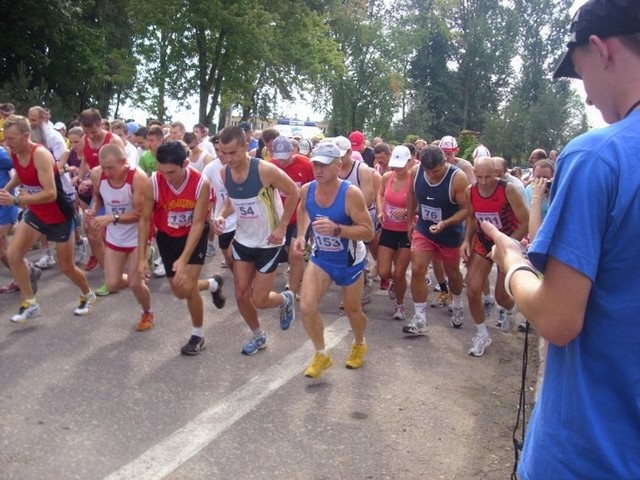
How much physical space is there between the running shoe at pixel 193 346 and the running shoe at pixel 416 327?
7.37ft

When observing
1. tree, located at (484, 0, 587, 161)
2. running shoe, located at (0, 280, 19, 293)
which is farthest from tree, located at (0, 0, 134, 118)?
tree, located at (484, 0, 587, 161)

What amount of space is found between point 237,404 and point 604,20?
3.94 metres

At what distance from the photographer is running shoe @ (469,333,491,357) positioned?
6348 mm

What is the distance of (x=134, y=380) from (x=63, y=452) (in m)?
1.27

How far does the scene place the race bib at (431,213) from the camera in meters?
6.87

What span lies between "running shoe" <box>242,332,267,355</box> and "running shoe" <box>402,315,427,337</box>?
1.65 m

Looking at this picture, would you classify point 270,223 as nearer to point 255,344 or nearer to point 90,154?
point 255,344

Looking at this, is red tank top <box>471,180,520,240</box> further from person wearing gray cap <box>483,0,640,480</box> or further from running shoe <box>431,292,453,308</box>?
person wearing gray cap <box>483,0,640,480</box>

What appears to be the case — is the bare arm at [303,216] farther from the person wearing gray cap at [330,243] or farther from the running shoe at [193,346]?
the running shoe at [193,346]

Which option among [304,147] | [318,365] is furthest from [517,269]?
[304,147]

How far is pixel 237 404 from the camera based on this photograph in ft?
15.5

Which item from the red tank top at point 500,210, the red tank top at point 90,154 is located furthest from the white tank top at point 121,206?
the red tank top at point 500,210

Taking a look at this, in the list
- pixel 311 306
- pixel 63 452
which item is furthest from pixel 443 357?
pixel 63 452

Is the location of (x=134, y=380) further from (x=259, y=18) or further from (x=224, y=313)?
(x=259, y=18)
